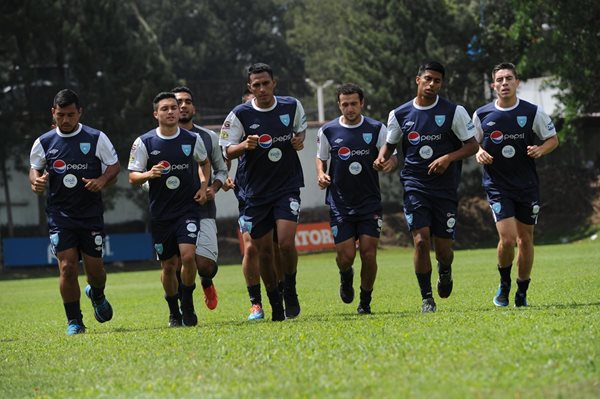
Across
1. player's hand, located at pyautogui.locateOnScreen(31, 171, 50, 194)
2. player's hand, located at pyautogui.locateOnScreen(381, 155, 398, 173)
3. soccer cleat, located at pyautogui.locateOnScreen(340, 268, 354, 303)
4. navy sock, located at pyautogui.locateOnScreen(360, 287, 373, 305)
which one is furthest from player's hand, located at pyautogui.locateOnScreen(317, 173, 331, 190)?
player's hand, located at pyautogui.locateOnScreen(31, 171, 50, 194)

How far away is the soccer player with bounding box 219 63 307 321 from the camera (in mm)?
12625

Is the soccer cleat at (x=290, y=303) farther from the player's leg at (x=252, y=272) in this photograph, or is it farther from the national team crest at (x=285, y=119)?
the national team crest at (x=285, y=119)

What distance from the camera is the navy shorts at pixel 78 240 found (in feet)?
41.5

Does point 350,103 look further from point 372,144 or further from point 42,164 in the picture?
point 42,164

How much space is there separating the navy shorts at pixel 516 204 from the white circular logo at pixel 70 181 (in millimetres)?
4590

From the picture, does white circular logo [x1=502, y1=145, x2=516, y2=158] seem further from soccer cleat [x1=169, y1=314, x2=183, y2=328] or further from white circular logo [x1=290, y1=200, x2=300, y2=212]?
soccer cleat [x1=169, y1=314, x2=183, y2=328]

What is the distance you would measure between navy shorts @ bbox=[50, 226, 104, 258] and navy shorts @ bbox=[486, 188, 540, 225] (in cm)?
437

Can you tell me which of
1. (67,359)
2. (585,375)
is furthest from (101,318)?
(585,375)

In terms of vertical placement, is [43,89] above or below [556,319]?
above

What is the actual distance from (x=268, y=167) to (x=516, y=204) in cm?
285

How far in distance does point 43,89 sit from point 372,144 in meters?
37.6

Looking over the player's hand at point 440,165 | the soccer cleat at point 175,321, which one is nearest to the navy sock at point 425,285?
the player's hand at point 440,165

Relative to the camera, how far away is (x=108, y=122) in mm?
48625

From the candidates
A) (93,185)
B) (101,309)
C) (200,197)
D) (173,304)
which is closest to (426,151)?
(200,197)
